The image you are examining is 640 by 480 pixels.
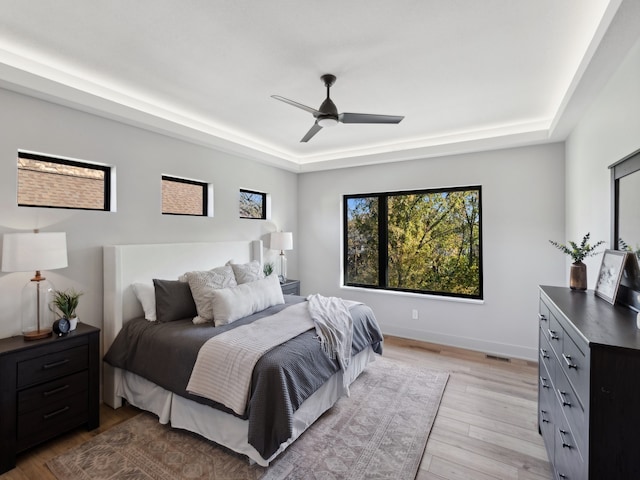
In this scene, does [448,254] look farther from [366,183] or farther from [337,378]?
[337,378]

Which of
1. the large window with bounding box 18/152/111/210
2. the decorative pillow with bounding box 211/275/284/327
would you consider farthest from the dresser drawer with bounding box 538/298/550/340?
the large window with bounding box 18/152/111/210

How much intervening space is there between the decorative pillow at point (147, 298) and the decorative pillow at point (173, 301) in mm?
51

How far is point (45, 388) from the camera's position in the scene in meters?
2.25

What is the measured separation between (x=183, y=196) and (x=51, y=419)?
7.73 feet

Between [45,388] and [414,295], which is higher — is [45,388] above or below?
below

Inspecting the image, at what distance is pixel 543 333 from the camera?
2.30 meters

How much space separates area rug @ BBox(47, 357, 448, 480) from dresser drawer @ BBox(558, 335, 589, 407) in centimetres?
114

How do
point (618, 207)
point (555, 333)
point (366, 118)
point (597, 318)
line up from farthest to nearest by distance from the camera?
point (366, 118), point (618, 207), point (555, 333), point (597, 318)

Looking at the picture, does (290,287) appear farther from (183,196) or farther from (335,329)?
(335,329)

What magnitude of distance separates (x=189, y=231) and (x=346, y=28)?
271 cm

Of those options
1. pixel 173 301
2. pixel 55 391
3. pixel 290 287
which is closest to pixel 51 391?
pixel 55 391

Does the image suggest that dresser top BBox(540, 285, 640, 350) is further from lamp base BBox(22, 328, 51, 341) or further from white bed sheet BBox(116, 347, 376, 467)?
lamp base BBox(22, 328, 51, 341)

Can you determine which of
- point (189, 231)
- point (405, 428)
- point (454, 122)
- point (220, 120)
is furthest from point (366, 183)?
point (405, 428)

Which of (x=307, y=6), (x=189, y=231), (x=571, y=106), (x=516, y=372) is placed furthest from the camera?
(x=189, y=231)
